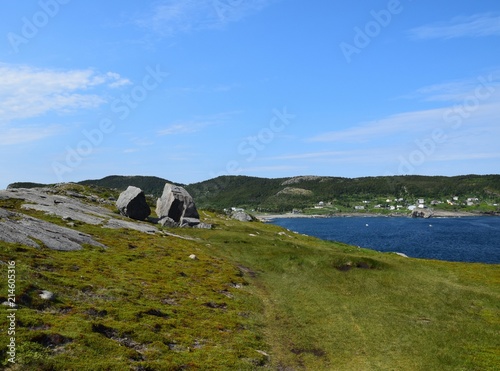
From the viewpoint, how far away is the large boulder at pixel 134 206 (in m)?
106

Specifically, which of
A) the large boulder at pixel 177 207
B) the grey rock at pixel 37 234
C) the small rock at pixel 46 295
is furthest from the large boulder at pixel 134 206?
the small rock at pixel 46 295

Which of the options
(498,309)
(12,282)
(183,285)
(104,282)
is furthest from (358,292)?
(12,282)

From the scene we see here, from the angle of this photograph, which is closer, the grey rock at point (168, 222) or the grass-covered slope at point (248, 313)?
the grass-covered slope at point (248, 313)

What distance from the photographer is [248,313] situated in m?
41.3

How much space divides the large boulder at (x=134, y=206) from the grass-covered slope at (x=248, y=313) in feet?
138

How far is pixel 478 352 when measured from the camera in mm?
32094

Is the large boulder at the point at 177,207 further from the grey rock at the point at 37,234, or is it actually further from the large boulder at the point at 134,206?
the grey rock at the point at 37,234

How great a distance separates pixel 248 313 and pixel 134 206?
74.2 metres

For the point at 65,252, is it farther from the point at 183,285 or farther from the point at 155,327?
the point at 155,327

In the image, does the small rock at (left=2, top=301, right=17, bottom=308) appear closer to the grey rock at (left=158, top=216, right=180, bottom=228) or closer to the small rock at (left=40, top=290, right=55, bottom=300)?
the small rock at (left=40, top=290, right=55, bottom=300)

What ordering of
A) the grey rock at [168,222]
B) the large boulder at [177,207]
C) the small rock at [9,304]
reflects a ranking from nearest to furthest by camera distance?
the small rock at [9,304] → the grey rock at [168,222] → the large boulder at [177,207]

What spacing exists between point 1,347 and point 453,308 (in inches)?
1811

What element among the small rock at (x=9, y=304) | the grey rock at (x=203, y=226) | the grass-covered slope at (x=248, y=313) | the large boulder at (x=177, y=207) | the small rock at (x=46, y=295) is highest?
the large boulder at (x=177, y=207)

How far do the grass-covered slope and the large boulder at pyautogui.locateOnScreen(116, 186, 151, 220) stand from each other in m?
42.0
